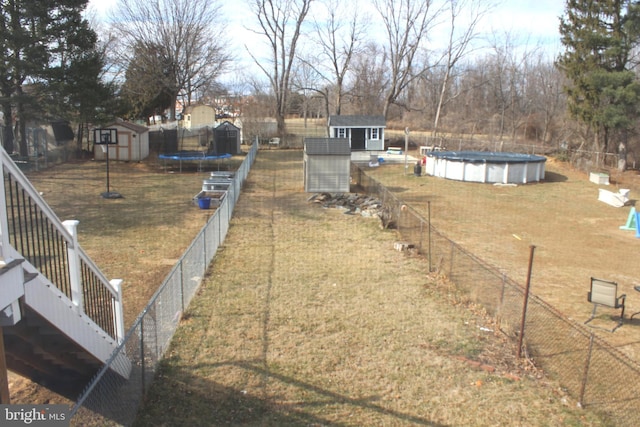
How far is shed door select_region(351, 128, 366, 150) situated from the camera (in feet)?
148

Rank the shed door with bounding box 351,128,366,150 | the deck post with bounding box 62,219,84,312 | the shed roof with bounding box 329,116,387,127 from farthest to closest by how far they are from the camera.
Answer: the shed door with bounding box 351,128,366,150 < the shed roof with bounding box 329,116,387,127 < the deck post with bounding box 62,219,84,312

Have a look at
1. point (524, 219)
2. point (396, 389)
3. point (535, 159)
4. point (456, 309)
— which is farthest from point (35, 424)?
point (535, 159)

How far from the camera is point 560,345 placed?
9000 mm

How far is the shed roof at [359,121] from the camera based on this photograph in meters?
44.8

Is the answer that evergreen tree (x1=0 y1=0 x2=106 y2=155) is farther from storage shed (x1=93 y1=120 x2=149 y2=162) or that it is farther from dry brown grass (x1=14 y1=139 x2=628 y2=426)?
dry brown grass (x1=14 y1=139 x2=628 y2=426)

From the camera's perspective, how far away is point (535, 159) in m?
31.5

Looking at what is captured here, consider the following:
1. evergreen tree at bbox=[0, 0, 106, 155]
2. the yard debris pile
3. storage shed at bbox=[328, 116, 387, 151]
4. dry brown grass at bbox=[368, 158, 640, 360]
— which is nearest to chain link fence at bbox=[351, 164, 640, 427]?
dry brown grass at bbox=[368, 158, 640, 360]

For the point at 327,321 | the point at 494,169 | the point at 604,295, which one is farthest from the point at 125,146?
the point at 604,295

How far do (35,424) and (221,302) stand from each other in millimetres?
5954

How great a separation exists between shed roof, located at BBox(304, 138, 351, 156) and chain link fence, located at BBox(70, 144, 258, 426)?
14.5 meters

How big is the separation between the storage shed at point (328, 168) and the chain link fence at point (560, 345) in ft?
38.7

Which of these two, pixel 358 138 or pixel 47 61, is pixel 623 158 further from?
pixel 47 61

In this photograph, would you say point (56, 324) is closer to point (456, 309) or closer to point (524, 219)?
point (456, 309)

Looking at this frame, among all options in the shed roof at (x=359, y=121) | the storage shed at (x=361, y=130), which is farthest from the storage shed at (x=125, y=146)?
the shed roof at (x=359, y=121)
